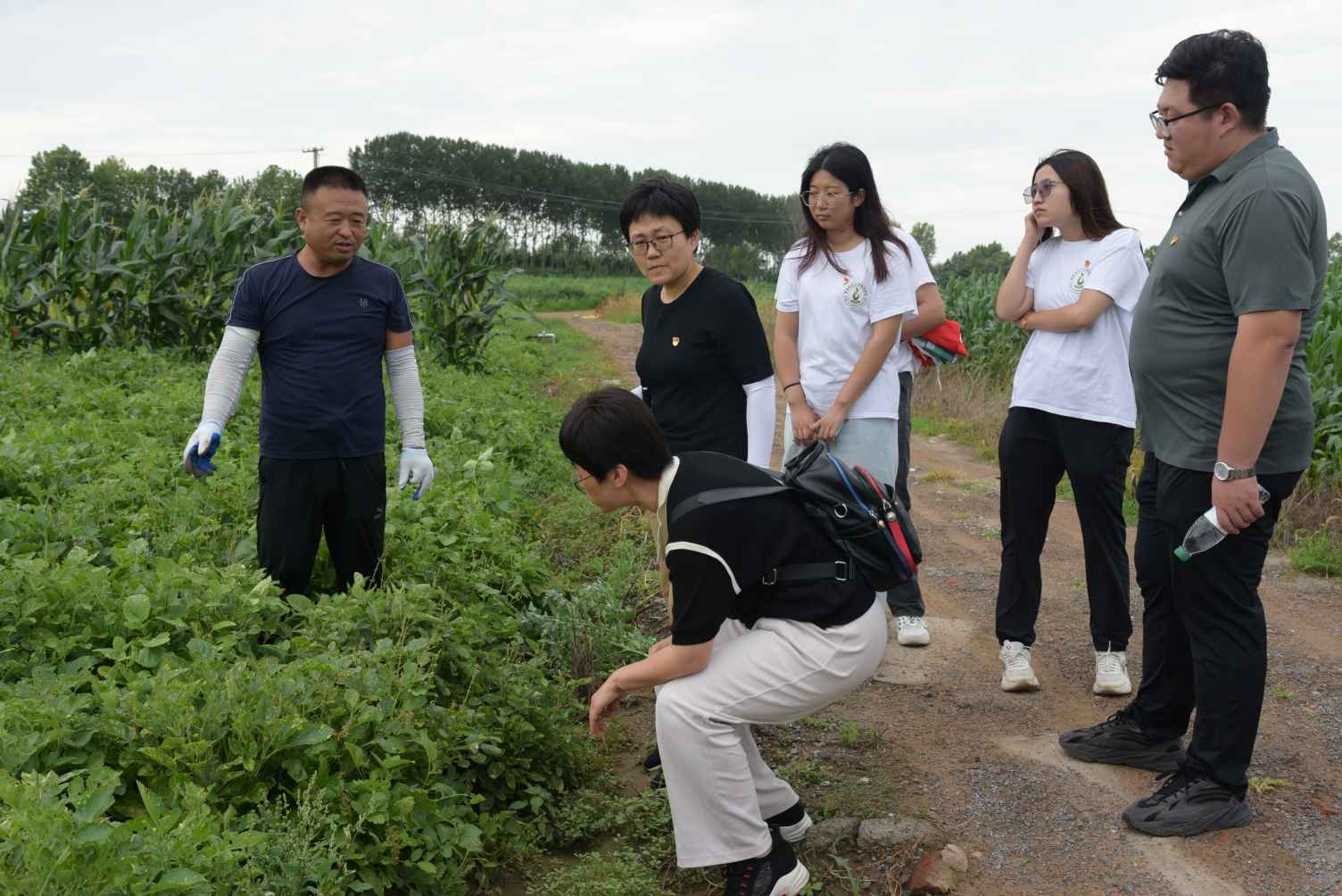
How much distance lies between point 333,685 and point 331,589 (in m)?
1.44

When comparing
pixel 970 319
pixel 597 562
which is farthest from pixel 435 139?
pixel 597 562

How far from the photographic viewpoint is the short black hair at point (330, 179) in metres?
3.78

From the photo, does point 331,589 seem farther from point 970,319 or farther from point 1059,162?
point 970,319

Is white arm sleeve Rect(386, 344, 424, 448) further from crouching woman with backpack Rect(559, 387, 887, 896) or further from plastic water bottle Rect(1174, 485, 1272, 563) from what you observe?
plastic water bottle Rect(1174, 485, 1272, 563)

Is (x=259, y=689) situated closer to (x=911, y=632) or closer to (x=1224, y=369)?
(x=1224, y=369)

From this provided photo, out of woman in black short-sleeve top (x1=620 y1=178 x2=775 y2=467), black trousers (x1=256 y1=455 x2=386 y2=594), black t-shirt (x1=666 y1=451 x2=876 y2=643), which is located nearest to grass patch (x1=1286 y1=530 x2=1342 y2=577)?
woman in black short-sleeve top (x1=620 y1=178 x2=775 y2=467)

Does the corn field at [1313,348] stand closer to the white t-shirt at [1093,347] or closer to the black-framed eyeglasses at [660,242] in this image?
the white t-shirt at [1093,347]

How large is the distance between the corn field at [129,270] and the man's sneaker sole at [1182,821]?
1015cm

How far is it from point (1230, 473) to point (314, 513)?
9.95ft

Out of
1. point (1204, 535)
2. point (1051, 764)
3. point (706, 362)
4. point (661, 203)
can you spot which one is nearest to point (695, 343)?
point (706, 362)

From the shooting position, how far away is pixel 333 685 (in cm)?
312

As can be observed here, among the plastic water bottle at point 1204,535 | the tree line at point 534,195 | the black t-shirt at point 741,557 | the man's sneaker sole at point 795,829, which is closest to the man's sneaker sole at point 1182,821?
the plastic water bottle at point 1204,535

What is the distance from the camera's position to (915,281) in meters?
4.37

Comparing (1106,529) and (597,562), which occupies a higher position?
(1106,529)
